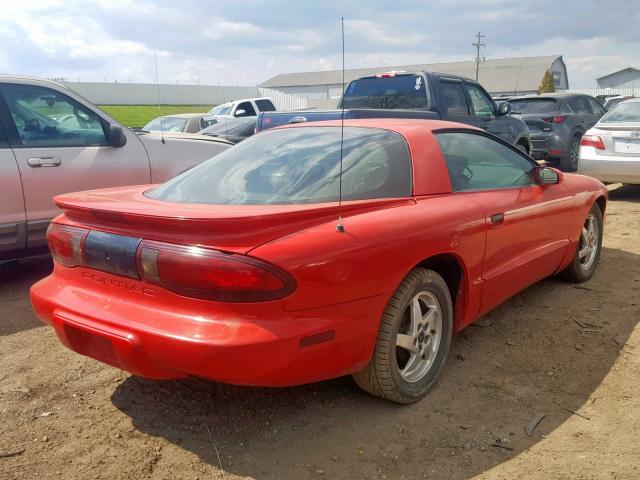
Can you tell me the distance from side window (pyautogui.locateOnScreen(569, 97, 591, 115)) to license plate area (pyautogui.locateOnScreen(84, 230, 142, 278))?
11.3m

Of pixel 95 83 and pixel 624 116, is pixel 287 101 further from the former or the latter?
pixel 624 116

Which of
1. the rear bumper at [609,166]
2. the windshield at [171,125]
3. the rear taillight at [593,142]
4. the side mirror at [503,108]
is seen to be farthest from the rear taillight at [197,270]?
the windshield at [171,125]

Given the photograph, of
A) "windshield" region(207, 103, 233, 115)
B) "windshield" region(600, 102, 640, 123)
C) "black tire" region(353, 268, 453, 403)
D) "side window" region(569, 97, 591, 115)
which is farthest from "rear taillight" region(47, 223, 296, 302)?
"windshield" region(207, 103, 233, 115)

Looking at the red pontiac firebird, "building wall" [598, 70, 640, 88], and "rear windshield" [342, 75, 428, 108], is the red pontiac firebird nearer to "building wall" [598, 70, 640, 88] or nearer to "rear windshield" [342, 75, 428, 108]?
"rear windshield" [342, 75, 428, 108]

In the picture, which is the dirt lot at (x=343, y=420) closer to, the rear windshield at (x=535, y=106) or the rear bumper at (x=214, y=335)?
the rear bumper at (x=214, y=335)

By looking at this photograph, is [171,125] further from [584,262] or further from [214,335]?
[214,335]

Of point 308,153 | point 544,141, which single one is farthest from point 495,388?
point 544,141

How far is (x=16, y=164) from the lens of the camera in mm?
4797

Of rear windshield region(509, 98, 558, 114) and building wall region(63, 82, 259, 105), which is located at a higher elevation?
building wall region(63, 82, 259, 105)

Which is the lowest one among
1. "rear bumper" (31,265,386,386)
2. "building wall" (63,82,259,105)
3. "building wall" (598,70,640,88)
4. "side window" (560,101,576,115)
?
"rear bumper" (31,265,386,386)

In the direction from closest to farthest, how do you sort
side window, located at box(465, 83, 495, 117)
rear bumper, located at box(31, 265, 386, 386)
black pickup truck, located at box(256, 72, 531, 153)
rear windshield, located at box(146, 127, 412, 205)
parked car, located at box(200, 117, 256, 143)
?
1. rear bumper, located at box(31, 265, 386, 386)
2. rear windshield, located at box(146, 127, 412, 205)
3. black pickup truck, located at box(256, 72, 531, 153)
4. side window, located at box(465, 83, 495, 117)
5. parked car, located at box(200, 117, 256, 143)

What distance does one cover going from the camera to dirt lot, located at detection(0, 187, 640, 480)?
8.21ft

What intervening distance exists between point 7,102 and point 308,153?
310 centimetres

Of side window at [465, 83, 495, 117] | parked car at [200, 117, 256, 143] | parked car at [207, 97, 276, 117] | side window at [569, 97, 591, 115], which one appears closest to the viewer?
side window at [465, 83, 495, 117]
